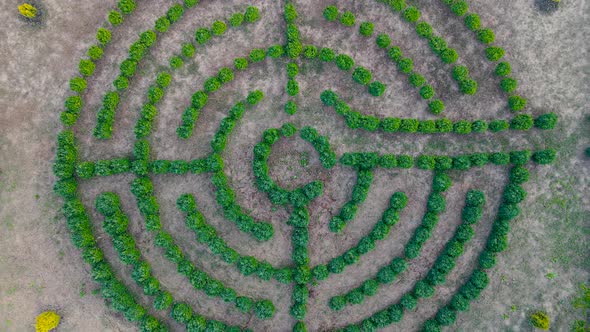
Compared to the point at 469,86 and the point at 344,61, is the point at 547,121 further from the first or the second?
the point at 344,61

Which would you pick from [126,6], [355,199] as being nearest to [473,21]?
[355,199]

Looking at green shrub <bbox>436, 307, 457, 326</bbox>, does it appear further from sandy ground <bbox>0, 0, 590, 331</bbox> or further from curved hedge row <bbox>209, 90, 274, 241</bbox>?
curved hedge row <bbox>209, 90, 274, 241</bbox>

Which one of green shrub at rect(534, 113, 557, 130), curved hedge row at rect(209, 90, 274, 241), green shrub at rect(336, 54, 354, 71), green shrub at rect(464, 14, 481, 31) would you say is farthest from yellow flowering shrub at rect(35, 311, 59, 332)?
green shrub at rect(534, 113, 557, 130)

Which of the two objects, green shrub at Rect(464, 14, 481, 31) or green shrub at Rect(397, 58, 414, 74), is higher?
green shrub at Rect(464, 14, 481, 31)

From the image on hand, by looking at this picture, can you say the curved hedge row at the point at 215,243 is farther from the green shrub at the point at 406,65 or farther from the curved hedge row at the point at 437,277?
the green shrub at the point at 406,65

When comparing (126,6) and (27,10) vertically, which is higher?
(126,6)
